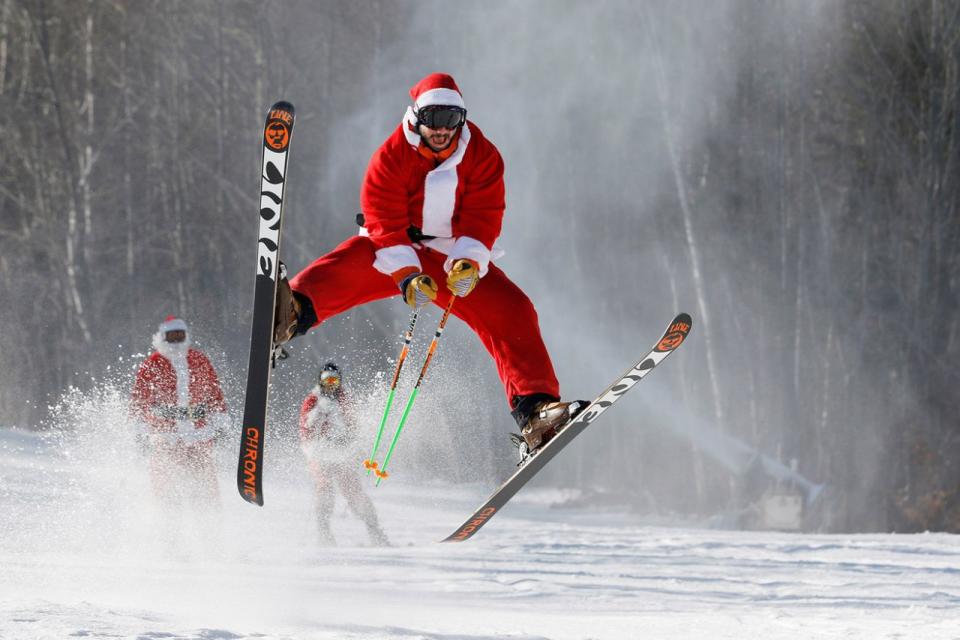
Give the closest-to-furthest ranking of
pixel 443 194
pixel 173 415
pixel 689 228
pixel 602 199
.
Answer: pixel 443 194
pixel 173 415
pixel 689 228
pixel 602 199

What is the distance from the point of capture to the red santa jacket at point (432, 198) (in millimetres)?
4340

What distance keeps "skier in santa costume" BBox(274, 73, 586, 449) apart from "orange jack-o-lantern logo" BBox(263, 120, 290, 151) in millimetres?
364

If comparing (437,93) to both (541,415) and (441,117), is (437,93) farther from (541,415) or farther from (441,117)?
(541,415)

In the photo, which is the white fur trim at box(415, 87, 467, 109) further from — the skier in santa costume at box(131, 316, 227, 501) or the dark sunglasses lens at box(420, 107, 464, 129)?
the skier in santa costume at box(131, 316, 227, 501)

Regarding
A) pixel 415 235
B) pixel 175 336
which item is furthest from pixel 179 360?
pixel 415 235

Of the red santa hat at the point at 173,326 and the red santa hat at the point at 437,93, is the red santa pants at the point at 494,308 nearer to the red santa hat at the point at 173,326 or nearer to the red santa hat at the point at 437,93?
the red santa hat at the point at 437,93

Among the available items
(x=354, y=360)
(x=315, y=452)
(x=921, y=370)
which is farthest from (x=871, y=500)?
(x=315, y=452)

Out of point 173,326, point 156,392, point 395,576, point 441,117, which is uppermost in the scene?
point 441,117

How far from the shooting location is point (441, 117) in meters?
4.25

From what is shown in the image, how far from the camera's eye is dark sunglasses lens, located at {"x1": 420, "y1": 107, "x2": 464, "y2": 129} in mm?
4250

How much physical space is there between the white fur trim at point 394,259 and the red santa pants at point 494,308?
10 centimetres

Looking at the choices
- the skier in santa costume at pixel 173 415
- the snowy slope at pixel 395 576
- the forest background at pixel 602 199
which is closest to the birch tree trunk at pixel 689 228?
the forest background at pixel 602 199

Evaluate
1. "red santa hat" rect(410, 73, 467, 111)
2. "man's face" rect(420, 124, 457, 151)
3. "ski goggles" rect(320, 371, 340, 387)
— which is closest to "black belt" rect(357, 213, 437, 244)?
"man's face" rect(420, 124, 457, 151)

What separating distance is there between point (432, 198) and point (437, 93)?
0.44 meters
